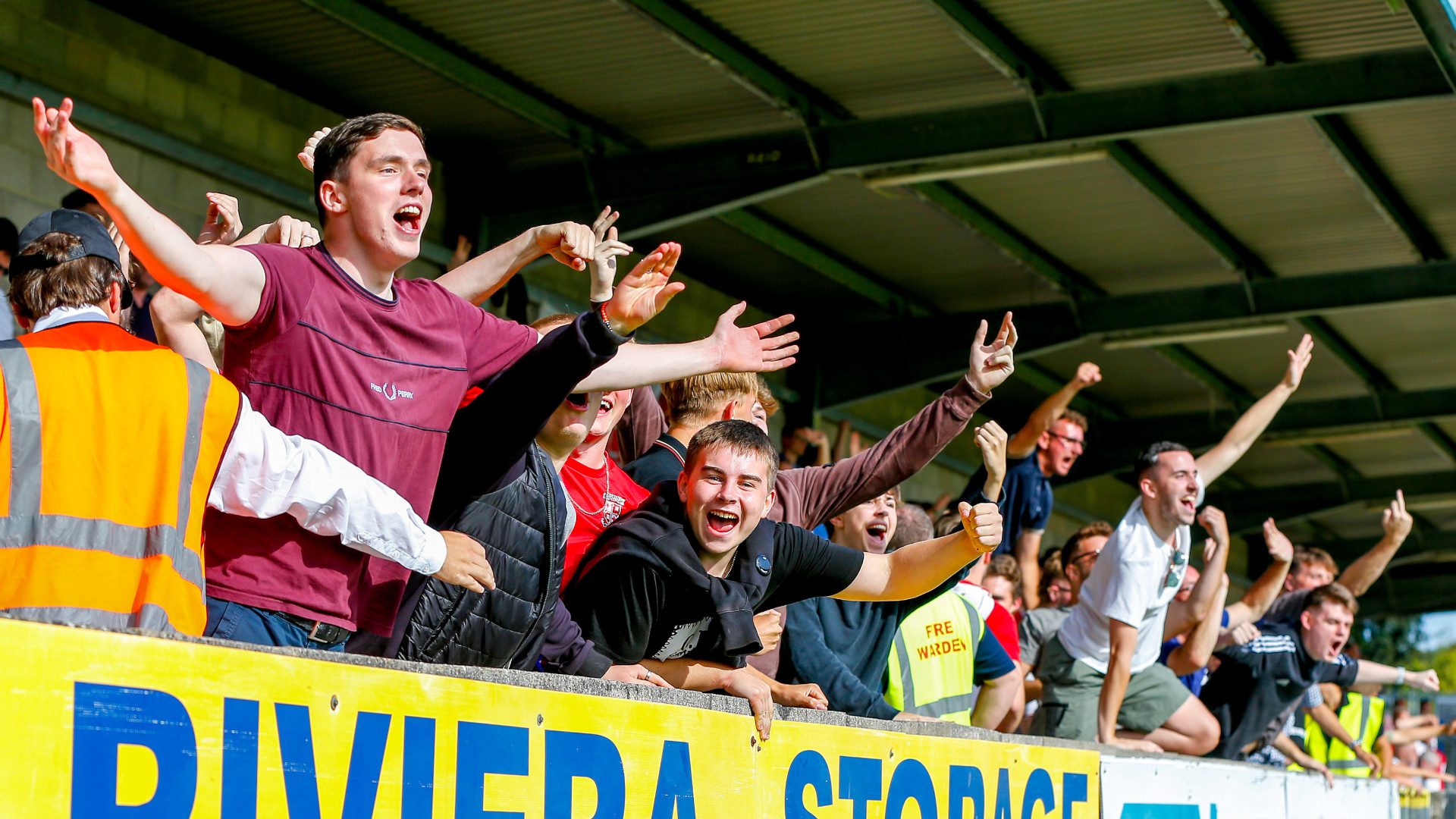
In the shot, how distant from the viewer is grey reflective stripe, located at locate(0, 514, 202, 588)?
8.00 ft

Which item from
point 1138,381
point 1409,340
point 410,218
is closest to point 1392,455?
point 1138,381

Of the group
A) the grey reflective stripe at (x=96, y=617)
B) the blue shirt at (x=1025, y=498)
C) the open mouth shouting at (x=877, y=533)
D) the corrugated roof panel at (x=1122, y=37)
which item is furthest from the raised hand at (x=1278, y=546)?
the grey reflective stripe at (x=96, y=617)

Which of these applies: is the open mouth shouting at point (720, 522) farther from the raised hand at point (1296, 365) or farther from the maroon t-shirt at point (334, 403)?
the raised hand at point (1296, 365)

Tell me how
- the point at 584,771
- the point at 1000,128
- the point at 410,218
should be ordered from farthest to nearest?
the point at 1000,128, the point at 410,218, the point at 584,771

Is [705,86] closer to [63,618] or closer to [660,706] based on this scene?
[660,706]

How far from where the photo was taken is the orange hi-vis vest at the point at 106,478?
8.03 ft

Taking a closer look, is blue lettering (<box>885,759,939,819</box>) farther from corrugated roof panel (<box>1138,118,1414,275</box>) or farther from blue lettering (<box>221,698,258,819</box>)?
corrugated roof panel (<box>1138,118,1414,275</box>)

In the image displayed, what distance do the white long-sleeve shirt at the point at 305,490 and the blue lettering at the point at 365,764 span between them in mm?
378

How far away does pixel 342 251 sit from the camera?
3.05 meters

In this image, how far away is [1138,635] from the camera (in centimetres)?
696

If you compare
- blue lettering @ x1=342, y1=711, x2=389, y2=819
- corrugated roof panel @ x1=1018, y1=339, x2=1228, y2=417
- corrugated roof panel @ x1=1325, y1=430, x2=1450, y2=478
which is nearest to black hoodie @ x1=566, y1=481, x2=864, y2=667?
blue lettering @ x1=342, y1=711, x2=389, y2=819

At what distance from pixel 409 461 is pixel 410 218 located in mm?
529

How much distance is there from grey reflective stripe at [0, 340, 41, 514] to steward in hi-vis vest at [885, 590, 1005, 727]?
12.4 feet

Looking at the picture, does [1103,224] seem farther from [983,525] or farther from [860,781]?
[860,781]
